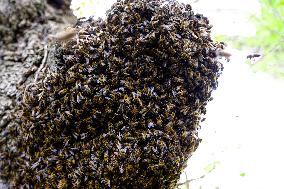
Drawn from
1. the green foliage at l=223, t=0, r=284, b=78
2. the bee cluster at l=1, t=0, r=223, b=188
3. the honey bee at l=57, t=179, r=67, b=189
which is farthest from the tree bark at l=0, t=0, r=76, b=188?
the green foliage at l=223, t=0, r=284, b=78

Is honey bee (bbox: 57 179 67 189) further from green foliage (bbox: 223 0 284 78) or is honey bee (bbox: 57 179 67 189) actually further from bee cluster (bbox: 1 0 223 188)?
green foliage (bbox: 223 0 284 78)

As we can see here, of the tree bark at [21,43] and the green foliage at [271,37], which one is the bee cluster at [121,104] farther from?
the green foliage at [271,37]

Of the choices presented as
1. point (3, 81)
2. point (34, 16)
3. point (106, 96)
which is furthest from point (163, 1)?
point (3, 81)

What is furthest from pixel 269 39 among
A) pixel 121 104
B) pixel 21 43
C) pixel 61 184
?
pixel 61 184

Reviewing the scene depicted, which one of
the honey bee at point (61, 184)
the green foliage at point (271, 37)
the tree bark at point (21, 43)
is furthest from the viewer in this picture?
the green foliage at point (271, 37)

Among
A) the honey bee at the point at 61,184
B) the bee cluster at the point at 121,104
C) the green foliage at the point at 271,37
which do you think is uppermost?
the green foliage at the point at 271,37

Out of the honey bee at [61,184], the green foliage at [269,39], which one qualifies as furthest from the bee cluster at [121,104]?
the green foliage at [269,39]
